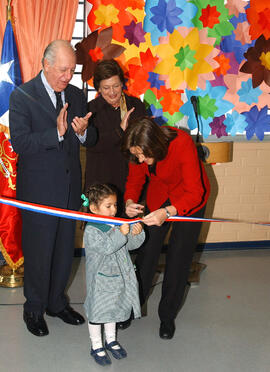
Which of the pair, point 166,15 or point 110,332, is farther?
point 166,15

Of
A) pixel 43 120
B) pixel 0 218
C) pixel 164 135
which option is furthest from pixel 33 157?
pixel 0 218

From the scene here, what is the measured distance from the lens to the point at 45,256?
332 cm

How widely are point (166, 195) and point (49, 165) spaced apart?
757mm

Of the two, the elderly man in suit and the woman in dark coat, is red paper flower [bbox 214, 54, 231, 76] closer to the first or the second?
the woman in dark coat

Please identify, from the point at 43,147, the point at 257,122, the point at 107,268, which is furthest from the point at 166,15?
the point at 107,268

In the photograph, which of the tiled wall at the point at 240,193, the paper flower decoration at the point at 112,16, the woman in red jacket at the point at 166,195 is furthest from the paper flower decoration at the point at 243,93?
the woman in red jacket at the point at 166,195

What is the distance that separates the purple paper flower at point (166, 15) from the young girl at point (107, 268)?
2414 millimetres

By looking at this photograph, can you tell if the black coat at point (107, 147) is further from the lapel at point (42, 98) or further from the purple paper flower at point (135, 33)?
the purple paper flower at point (135, 33)

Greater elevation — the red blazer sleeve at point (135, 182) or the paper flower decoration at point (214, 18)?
the paper flower decoration at point (214, 18)

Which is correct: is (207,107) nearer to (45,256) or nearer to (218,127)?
(218,127)

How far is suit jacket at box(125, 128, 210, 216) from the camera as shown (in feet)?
9.96

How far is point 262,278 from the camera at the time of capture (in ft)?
15.1

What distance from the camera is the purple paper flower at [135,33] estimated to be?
466 centimetres

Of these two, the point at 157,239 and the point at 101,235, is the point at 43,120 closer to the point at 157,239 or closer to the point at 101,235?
the point at 101,235
